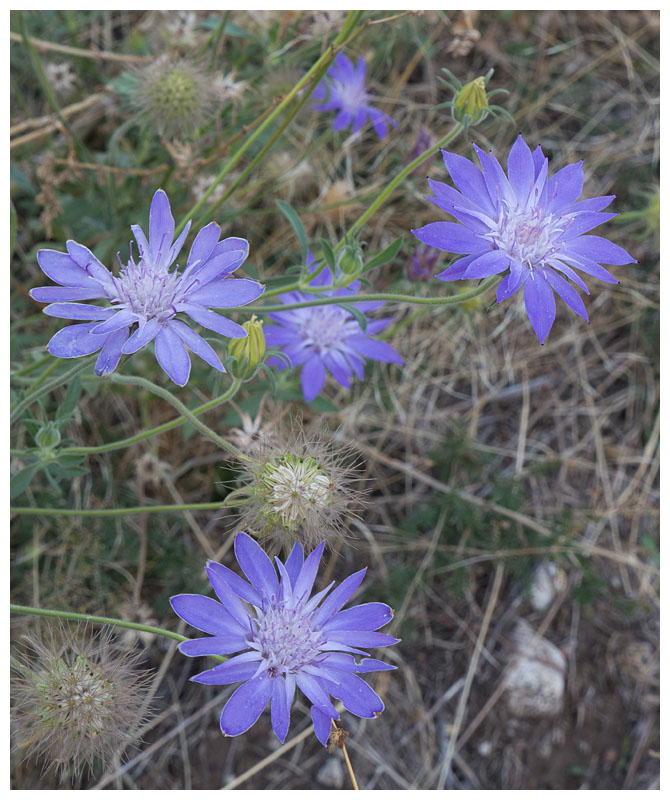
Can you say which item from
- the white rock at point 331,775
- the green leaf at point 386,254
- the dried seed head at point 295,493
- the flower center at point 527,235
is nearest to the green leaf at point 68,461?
the dried seed head at point 295,493

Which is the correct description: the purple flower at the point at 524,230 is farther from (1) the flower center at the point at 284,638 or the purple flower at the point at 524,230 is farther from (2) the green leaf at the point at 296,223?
(1) the flower center at the point at 284,638

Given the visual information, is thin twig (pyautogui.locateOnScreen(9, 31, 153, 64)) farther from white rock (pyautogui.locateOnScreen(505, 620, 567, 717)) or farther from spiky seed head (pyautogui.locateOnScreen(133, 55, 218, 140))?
white rock (pyautogui.locateOnScreen(505, 620, 567, 717))

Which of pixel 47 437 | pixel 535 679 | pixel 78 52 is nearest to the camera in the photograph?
pixel 47 437

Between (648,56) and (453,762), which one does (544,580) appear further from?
(648,56)

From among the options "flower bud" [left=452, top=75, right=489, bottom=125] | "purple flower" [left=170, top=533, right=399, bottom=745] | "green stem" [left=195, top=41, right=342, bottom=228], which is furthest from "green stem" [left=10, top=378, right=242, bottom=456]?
"flower bud" [left=452, top=75, right=489, bottom=125]

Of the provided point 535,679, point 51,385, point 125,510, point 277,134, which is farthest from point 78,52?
point 535,679

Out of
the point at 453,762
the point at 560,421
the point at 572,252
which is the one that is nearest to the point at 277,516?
the point at 572,252

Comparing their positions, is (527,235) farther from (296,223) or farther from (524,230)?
(296,223)
